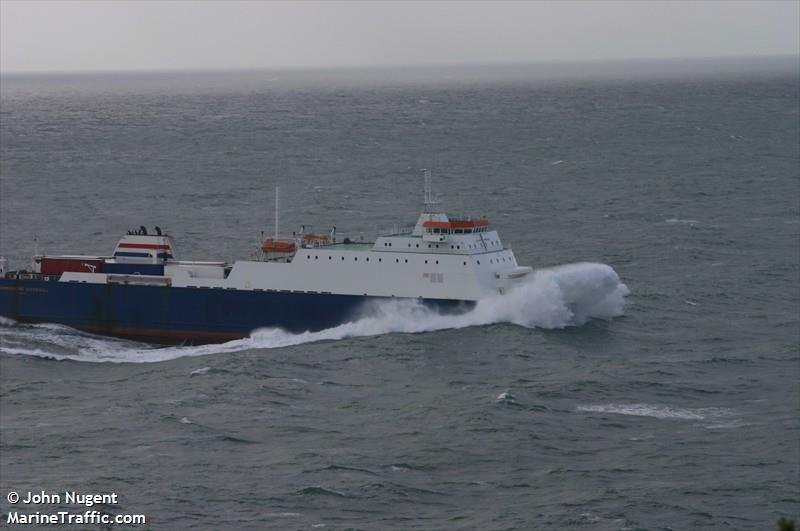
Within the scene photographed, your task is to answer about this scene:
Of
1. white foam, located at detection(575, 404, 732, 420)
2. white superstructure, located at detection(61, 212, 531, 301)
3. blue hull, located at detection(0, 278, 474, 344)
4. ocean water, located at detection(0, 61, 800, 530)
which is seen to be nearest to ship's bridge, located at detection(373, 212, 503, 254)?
white superstructure, located at detection(61, 212, 531, 301)

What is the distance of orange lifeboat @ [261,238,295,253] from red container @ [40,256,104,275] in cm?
797

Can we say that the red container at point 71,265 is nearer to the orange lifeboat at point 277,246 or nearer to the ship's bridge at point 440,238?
the orange lifeboat at point 277,246

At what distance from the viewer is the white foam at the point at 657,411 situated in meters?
44.4

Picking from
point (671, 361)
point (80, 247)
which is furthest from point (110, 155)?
point (671, 361)

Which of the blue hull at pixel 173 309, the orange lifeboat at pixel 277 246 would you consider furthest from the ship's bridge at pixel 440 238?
the orange lifeboat at pixel 277 246

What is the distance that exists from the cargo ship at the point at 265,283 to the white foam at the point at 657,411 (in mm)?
11362

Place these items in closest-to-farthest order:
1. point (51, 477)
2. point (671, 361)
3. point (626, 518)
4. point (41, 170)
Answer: point (626, 518)
point (51, 477)
point (671, 361)
point (41, 170)

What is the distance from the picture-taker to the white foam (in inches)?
1746

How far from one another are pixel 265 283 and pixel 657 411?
1939 cm

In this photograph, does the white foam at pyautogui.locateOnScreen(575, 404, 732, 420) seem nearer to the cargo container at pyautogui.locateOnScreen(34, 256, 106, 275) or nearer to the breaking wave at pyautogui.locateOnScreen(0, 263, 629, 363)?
the breaking wave at pyautogui.locateOnScreen(0, 263, 629, 363)

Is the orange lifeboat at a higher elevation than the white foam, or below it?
higher

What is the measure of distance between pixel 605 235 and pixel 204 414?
38940 millimetres

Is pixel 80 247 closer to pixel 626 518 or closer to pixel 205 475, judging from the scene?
pixel 205 475

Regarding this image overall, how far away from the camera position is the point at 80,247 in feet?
249
